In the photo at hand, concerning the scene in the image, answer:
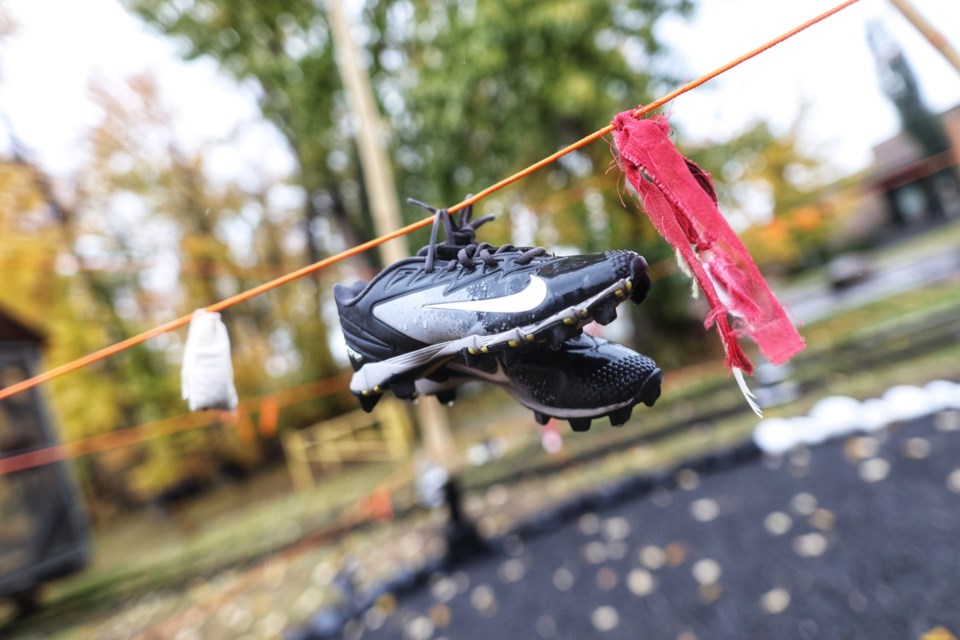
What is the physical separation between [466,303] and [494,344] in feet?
0.32

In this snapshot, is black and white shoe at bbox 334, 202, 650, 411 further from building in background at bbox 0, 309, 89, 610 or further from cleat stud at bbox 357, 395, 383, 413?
building in background at bbox 0, 309, 89, 610

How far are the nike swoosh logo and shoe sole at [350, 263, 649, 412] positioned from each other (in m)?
0.03

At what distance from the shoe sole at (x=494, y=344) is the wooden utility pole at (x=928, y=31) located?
0.79 m

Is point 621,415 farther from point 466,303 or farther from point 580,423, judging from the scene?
point 466,303

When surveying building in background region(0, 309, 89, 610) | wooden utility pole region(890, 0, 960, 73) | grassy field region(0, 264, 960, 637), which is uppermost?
wooden utility pole region(890, 0, 960, 73)

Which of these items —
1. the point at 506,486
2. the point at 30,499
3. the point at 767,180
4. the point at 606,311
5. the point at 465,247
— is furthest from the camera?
the point at 767,180

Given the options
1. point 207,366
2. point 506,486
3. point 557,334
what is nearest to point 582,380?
point 557,334

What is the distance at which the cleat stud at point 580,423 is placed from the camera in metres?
0.90

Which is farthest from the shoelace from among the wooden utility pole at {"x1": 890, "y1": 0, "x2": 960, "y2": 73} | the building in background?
the building in background

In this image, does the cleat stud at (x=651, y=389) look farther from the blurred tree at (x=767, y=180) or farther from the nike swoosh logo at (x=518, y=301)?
the blurred tree at (x=767, y=180)

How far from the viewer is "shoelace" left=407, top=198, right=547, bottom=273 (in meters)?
0.88

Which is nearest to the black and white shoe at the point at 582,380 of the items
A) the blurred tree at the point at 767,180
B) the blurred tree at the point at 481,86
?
the blurred tree at the point at 481,86

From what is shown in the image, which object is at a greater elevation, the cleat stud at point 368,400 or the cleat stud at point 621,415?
the cleat stud at point 368,400

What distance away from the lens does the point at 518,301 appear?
0.79m
